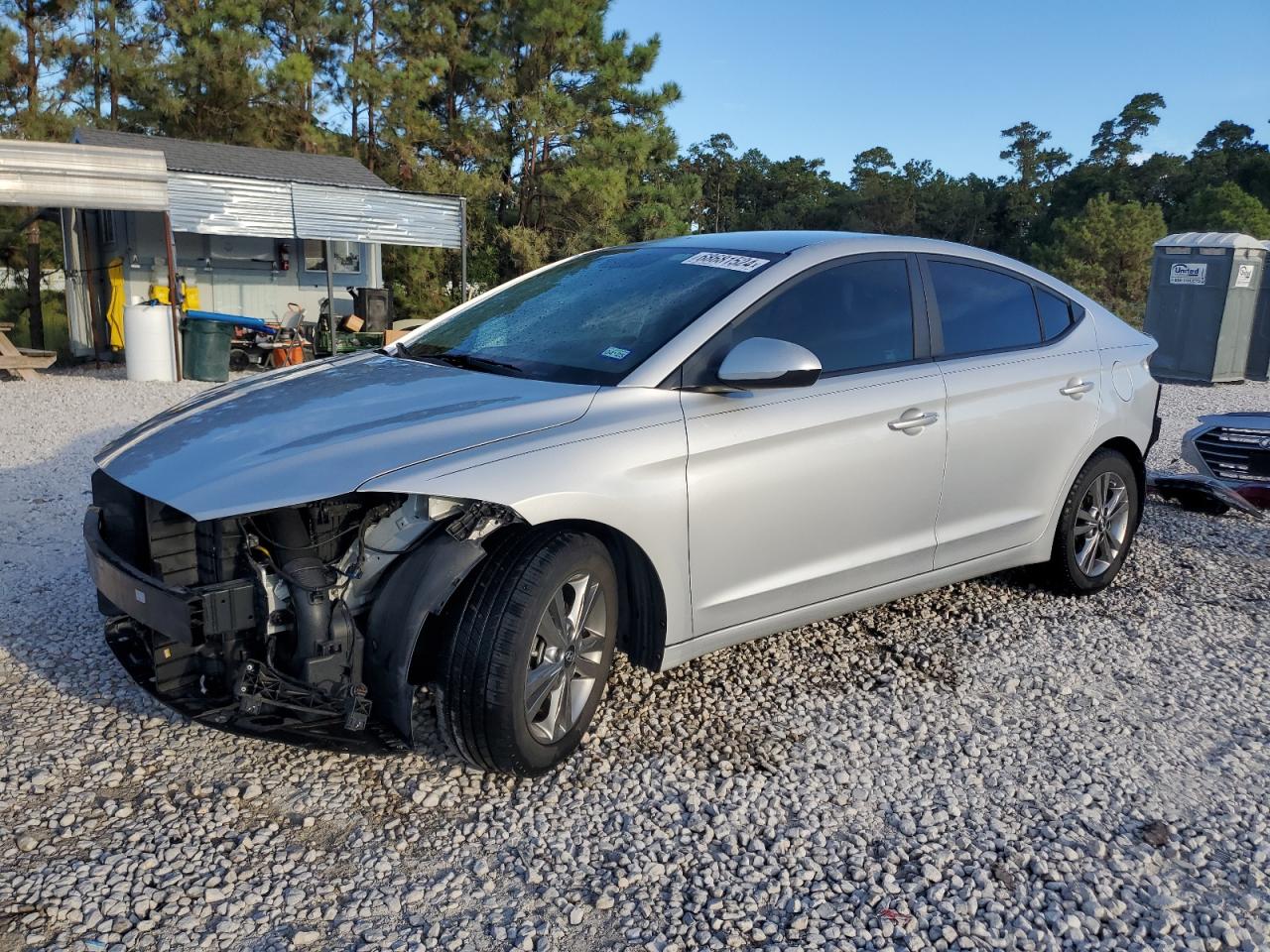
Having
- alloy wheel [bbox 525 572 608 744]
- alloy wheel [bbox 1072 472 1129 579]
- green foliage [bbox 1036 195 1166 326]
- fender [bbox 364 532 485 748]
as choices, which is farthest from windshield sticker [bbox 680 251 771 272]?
green foliage [bbox 1036 195 1166 326]

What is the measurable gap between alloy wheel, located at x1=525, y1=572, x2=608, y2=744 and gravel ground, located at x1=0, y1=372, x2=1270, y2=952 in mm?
218

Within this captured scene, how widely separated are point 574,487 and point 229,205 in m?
13.8

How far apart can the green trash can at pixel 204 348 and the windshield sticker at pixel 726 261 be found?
11181 mm

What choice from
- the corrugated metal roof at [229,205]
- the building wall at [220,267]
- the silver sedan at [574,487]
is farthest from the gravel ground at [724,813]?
the building wall at [220,267]

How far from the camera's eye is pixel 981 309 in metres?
4.40

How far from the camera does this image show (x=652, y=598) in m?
3.25

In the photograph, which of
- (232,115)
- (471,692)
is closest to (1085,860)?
(471,692)

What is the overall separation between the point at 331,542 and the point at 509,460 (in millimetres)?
566

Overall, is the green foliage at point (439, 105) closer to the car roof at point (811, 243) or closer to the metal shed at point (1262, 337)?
the metal shed at point (1262, 337)

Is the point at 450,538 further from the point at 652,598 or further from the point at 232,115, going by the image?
the point at 232,115

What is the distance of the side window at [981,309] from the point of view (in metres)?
4.23

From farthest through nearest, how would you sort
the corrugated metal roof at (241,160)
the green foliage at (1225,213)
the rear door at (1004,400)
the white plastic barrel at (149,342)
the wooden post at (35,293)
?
the green foliage at (1225,213) → the wooden post at (35,293) → the corrugated metal roof at (241,160) → the white plastic barrel at (149,342) → the rear door at (1004,400)

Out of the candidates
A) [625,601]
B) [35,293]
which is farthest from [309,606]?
[35,293]

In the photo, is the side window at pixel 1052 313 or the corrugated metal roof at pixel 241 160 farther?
the corrugated metal roof at pixel 241 160
